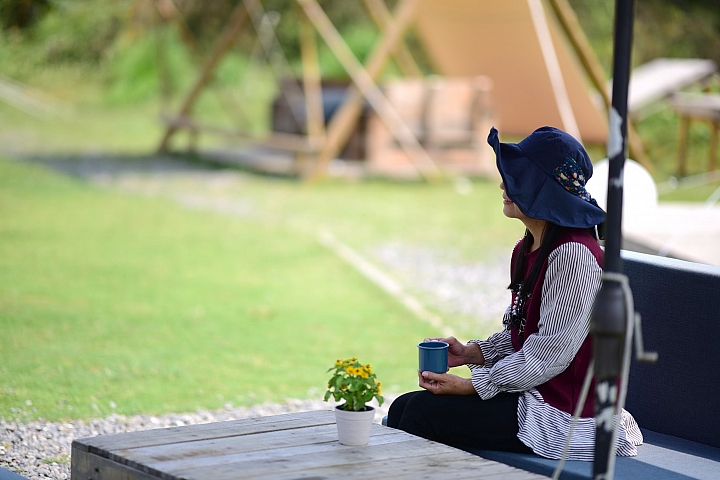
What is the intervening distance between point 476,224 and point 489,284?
2.30 meters

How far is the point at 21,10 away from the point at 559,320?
5.88 metres

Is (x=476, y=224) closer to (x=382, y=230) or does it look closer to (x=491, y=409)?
(x=382, y=230)

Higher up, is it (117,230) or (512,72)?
(512,72)

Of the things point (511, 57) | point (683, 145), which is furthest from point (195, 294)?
point (683, 145)

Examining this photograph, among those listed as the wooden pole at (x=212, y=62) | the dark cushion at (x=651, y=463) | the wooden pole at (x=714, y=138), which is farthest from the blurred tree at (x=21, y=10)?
the wooden pole at (x=714, y=138)

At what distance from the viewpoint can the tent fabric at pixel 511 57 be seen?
35.9ft

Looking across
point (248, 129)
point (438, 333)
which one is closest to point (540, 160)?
point (438, 333)

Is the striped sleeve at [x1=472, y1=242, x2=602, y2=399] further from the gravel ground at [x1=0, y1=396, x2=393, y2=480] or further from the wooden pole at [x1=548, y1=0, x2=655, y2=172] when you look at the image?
the wooden pole at [x1=548, y1=0, x2=655, y2=172]

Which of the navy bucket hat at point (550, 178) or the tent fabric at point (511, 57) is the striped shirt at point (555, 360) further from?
the tent fabric at point (511, 57)

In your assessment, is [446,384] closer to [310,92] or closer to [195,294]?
[195,294]

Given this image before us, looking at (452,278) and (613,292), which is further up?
(452,278)

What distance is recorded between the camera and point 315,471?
2.38 m

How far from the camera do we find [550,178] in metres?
2.81

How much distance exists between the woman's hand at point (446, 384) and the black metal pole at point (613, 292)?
785mm
